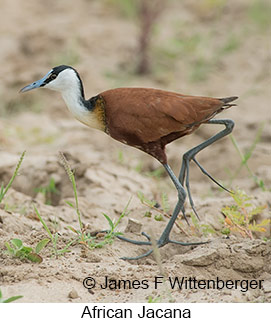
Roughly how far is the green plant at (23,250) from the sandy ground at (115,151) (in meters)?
0.04

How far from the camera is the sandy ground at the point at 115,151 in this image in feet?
10.5

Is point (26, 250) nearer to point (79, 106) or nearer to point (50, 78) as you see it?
point (79, 106)

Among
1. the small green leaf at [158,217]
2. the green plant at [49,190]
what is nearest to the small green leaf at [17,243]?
the small green leaf at [158,217]

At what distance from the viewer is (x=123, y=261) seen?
3428 millimetres

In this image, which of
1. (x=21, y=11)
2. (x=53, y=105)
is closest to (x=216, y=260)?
(x=53, y=105)

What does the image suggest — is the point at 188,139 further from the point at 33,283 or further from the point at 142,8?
the point at 33,283

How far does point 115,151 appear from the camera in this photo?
18.8ft

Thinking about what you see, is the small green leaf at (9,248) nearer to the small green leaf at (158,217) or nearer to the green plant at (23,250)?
the green plant at (23,250)

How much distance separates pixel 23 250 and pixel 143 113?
3.44 ft

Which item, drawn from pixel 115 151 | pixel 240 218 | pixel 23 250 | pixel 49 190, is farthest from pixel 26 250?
pixel 115 151

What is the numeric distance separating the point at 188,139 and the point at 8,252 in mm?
3341

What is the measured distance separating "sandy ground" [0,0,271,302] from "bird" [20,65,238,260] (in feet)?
1.07

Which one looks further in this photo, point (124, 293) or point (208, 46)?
point (208, 46)

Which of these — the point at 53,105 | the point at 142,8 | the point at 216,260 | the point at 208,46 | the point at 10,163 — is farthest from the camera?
the point at 208,46
